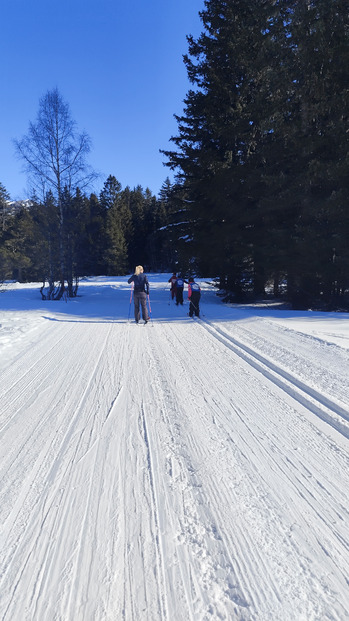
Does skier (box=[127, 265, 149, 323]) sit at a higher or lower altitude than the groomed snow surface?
higher

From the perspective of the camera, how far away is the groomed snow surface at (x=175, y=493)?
1729 millimetres

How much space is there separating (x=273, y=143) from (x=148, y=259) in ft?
190

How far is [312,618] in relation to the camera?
1589 mm

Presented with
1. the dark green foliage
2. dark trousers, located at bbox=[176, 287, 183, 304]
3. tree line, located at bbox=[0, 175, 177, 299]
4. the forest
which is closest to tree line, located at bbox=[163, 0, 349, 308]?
the forest

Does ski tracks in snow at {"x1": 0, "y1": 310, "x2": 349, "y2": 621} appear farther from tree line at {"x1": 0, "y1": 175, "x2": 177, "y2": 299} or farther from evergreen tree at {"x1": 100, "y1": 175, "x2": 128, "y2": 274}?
evergreen tree at {"x1": 100, "y1": 175, "x2": 128, "y2": 274}

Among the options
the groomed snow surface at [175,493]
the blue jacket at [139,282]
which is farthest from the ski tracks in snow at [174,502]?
the blue jacket at [139,282]

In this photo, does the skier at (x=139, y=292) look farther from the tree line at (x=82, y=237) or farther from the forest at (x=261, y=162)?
the tree line at (x=82, y=237)

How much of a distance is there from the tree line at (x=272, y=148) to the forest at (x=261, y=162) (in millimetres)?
48

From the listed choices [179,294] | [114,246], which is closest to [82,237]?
[179,294]

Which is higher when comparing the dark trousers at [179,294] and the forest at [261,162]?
the forest at [261,162]

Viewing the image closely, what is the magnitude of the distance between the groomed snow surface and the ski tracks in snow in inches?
0.4

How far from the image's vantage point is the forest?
1157 cm

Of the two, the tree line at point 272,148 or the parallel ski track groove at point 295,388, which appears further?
the tree line at point 272,148

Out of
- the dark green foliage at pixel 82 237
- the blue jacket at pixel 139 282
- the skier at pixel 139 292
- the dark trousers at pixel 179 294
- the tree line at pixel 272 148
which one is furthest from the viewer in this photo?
the dark green foliage at pixel 82 237
